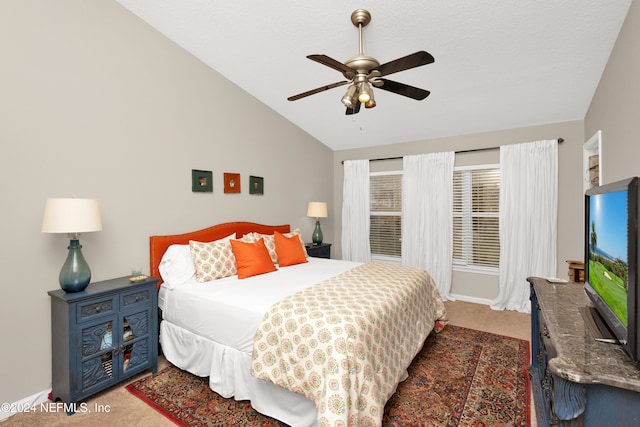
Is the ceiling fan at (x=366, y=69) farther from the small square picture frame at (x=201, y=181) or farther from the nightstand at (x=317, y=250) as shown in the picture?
the nightstand at (x=317, y=250)

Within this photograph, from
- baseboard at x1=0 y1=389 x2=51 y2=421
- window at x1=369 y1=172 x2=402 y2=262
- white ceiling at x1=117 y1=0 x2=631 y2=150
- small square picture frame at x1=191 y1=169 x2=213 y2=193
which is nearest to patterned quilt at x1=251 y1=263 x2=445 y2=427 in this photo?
baseboard at x1=0 y1=389 x2=51 y2=421

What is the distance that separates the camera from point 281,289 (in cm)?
244

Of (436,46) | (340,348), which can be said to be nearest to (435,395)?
(340,348)

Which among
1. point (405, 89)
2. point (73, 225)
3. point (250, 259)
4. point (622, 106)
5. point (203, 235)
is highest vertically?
point (405, 89)

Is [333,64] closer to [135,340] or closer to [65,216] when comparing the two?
[65,216]

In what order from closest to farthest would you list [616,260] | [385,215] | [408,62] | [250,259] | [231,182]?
[616,260]
[408,62]
[250,259]
[231,182]
[385,215]

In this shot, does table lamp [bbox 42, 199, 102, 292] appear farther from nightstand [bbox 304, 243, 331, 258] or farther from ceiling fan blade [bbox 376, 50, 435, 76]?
nightstand [bbox 304, 243, 331, 258]

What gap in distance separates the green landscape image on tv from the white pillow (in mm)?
2872

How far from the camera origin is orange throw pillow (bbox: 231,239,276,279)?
2.95 metres

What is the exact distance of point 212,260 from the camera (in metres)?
2.88

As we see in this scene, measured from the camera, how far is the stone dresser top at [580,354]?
926 mm

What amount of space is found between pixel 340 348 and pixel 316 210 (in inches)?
124

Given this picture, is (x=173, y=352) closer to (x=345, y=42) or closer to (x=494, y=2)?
(x=345, y=42)

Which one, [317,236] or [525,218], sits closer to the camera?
[525,218]
